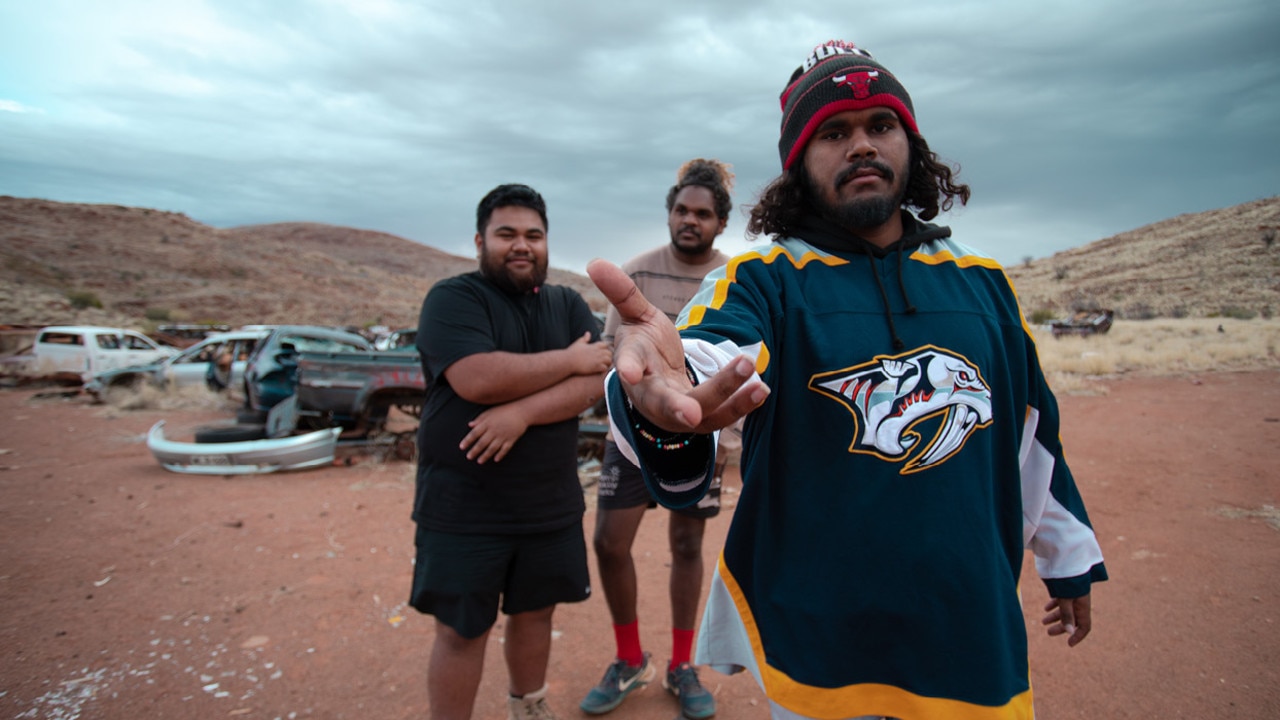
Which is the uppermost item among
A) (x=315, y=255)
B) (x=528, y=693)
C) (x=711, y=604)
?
(x=315, y=255)

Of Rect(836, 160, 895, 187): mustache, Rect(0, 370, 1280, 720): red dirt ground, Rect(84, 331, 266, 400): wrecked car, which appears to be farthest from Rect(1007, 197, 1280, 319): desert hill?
Rect(84, 331, 266, 400): wrecked car

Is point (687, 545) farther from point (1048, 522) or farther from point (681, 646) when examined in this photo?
point (1048, 522)

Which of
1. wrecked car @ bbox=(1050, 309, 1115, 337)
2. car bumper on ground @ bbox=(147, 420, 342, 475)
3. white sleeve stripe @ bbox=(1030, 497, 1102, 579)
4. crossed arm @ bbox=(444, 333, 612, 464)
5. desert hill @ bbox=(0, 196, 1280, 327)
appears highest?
desert hill @ bbox=(0, 196, 1280, 327)

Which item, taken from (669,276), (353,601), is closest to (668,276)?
(669,276)

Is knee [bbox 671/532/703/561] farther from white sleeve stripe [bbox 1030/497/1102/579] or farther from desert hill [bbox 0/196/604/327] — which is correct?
desert hill [bbox 0/196/604/327]

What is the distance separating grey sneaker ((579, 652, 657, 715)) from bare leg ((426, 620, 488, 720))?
2.86 ft

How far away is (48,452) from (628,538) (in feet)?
29.1

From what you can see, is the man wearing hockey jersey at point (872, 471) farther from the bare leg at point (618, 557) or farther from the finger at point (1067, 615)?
the bare leg at point (618, 557)

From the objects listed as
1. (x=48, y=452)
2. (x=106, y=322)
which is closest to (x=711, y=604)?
(x=48, y=452)

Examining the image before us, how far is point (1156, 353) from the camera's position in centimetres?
1345

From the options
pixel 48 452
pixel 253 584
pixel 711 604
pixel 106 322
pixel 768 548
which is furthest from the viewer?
pixel 106 322

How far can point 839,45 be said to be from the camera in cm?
170

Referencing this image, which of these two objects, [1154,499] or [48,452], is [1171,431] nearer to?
[1154,499]

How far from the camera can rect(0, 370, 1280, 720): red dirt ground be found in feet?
9.84
